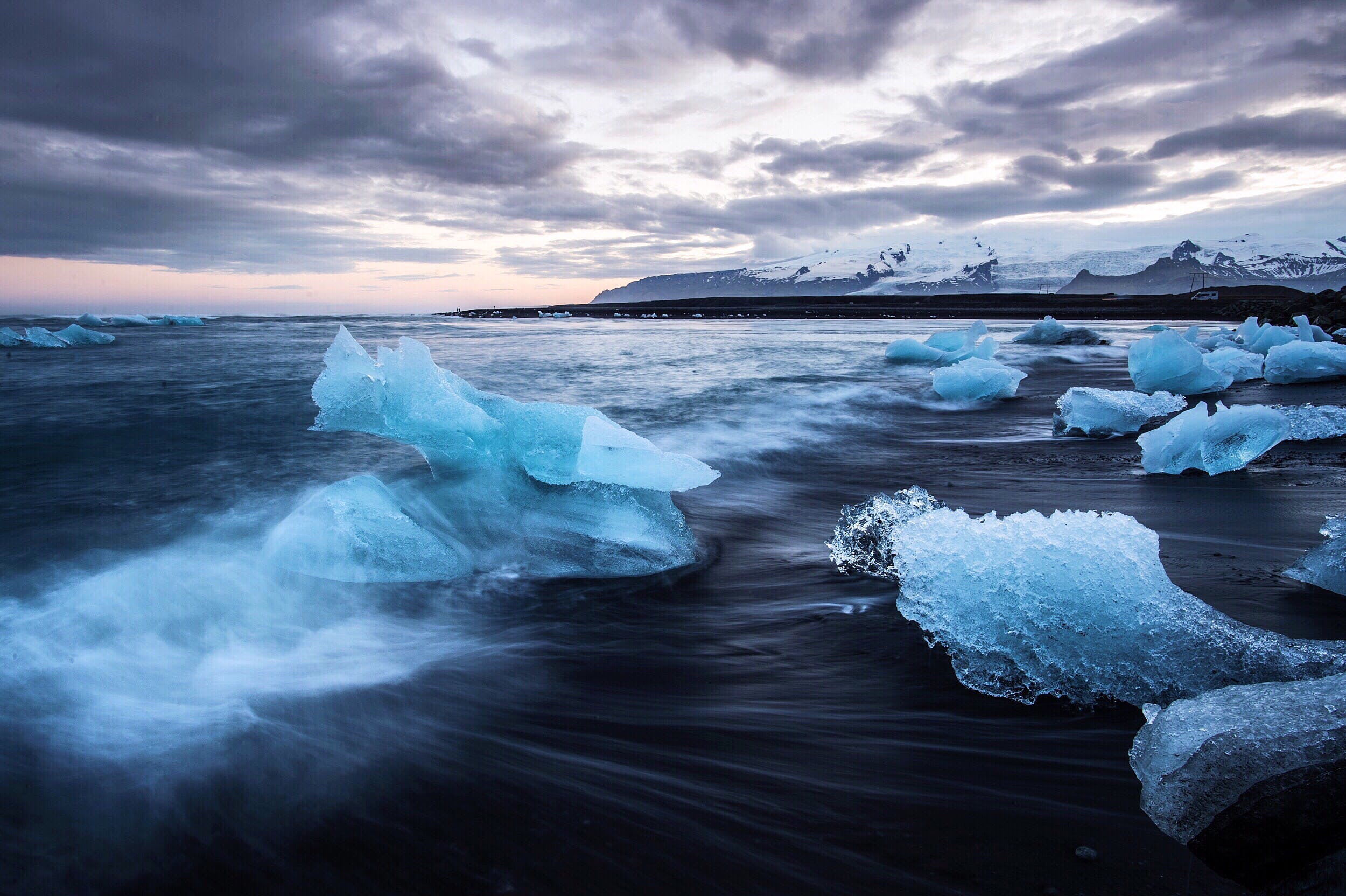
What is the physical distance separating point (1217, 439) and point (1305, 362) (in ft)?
25.3

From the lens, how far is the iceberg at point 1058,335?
2206cm

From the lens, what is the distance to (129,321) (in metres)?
35.0

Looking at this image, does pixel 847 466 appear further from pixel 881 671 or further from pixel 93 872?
pixel 93 872

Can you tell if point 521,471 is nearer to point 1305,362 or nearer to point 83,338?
point 1305,362

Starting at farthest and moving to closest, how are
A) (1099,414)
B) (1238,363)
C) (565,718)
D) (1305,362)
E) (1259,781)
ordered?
(1238,363)
(1305,362)
(1099,414)
(565,718)
(1259,781)

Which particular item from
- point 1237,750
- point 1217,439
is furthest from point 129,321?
point 1237,750

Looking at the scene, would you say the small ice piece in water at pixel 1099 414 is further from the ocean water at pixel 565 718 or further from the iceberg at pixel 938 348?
the iceberg at pixel 938 348

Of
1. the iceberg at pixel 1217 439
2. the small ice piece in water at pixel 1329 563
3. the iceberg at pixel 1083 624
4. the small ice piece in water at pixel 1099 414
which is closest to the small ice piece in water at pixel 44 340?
the small ice piece in water at pixel 1099 414

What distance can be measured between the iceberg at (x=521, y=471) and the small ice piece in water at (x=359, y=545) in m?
0.19

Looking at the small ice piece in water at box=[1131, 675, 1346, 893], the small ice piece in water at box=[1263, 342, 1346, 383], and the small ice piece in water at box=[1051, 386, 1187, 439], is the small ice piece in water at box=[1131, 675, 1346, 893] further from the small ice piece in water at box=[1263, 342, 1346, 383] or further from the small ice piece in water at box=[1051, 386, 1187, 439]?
the small ice piece in water at box=[1263, 342, 1346, 383]

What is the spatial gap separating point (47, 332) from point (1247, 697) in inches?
1120

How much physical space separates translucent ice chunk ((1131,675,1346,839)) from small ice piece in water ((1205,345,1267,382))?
1065cm

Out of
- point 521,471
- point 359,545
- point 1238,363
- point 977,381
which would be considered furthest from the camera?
point 1238,363

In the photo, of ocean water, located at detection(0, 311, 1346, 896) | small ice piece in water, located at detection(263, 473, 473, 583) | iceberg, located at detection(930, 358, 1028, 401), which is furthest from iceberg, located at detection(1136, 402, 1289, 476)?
small ice piece in water, located at detection(263, 473, 473, 583)
